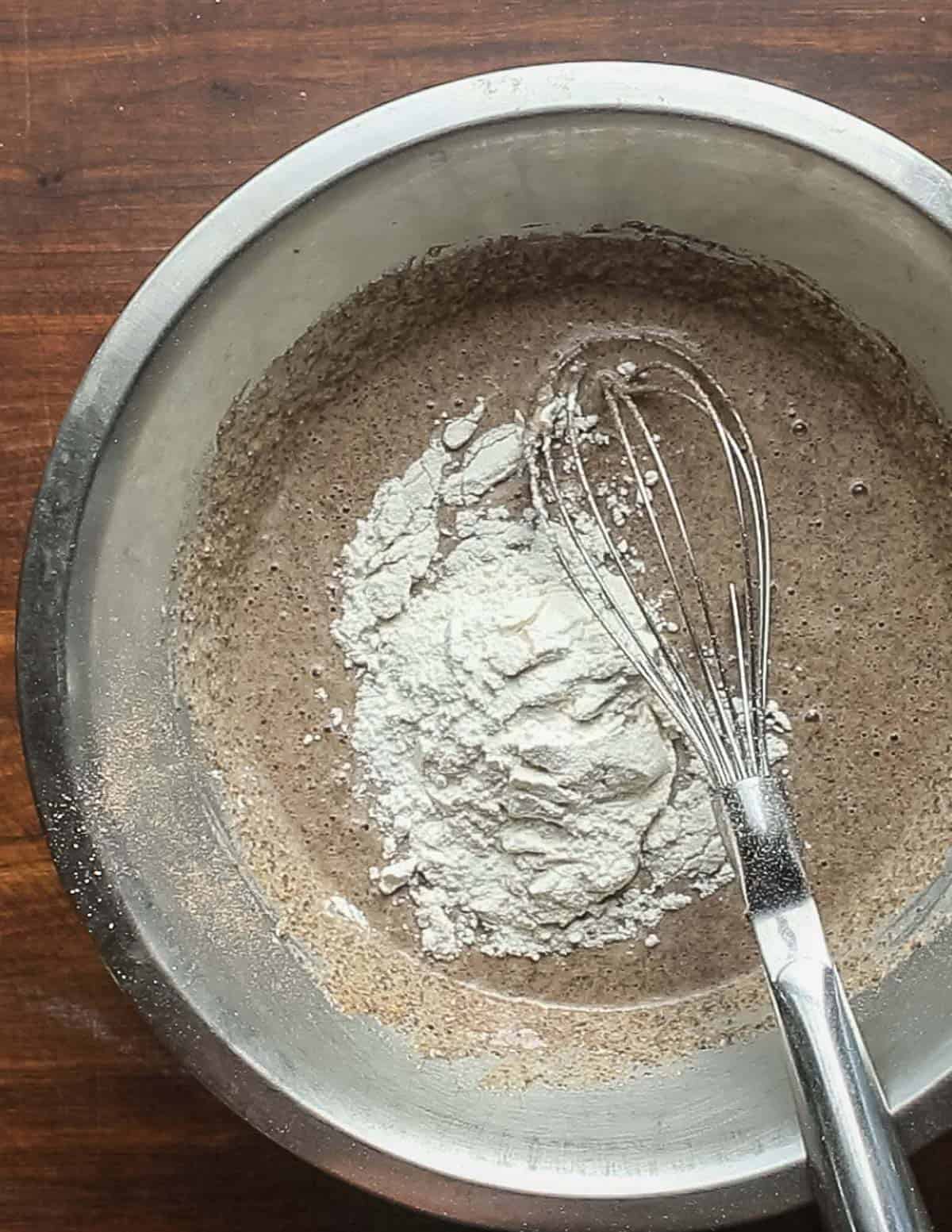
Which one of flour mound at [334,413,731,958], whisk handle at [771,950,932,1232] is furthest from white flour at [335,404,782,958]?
whisk handle at [771,950,932,1232]

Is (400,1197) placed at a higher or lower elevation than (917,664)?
lower

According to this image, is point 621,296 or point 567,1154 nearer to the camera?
point 567,1154

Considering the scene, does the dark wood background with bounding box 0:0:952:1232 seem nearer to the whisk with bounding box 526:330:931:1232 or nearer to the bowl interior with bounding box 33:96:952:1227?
the bowl interior with bounding box 33:96:952:1227

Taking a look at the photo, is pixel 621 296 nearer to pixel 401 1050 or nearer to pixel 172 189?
pixel 172 189

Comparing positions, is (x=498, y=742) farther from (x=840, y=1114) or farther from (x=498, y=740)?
(x=840, y=1114)

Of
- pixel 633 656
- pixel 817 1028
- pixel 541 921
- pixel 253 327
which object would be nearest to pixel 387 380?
pixel 253 327

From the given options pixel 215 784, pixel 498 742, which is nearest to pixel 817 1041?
pixel 498 742
